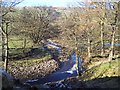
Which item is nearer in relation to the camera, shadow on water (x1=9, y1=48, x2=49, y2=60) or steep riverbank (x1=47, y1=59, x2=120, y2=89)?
steep riverbank (x1=47, y1=59, x2=120, y2=89)

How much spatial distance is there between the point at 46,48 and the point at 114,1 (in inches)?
523

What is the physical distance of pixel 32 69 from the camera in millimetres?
21000

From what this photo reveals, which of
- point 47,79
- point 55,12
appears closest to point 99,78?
point 47,79

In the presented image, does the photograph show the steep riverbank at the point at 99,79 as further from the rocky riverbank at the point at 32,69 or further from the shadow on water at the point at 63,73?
the rocky riverbank at the point at 32,69

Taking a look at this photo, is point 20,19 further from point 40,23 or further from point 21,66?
point 21,66

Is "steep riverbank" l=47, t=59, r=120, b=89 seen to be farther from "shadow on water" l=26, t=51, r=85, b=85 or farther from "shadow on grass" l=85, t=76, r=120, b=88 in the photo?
"shadow on water" l=26, t=51, r=85, b=85

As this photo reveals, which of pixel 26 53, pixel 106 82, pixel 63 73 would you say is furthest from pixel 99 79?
pixel 26 53

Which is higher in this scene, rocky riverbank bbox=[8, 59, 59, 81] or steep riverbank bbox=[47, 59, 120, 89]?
steep riverbank bbox=[47, 59, 120, 89]

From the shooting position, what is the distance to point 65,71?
2056 centimetres

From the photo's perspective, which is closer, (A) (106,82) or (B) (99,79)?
(A) (106,82)

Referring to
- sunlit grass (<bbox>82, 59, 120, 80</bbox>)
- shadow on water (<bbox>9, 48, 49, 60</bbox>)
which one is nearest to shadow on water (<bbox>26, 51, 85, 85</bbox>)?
sunlit grass (<bbox>82, 59, 120, 80</bbox>)

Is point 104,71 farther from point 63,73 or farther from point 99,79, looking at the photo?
point 63,73

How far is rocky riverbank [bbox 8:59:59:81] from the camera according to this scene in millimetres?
19269

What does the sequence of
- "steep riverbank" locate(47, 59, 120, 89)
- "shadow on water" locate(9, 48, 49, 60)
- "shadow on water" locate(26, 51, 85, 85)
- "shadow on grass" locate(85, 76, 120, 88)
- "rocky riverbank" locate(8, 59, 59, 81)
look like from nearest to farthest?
"shadow on grass" locate(85, 76, 120, 88) → "steep riverbank" locate(47, 59, 120, 89) → "shadow on water" locate(26, 51, 85, 85) → "rocky riverbank" locate(8, 59, 59, 81) → "shadow on water" locate(9, 48, 49, 60)
